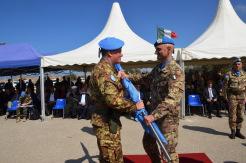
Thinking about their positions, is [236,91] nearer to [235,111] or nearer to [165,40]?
[235,111]

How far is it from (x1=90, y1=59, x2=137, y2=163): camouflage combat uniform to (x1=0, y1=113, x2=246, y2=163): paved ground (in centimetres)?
252

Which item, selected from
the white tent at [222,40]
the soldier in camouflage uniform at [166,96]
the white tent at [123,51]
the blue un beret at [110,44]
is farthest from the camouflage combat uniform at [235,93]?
the blue un beret at [110,44]

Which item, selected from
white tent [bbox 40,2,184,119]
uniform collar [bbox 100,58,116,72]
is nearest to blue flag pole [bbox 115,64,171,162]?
uniform collar [bbox 100,58,116,72]

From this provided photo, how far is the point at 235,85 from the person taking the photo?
7.26m

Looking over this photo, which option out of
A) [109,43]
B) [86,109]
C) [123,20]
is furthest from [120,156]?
[123,20]

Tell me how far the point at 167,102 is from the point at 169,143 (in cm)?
51

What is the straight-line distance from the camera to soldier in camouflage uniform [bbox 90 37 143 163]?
3.28m

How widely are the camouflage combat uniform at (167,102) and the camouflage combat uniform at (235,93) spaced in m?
3.78

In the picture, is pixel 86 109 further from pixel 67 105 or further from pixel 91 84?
pixel 91 84

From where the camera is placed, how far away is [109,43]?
338 centimetres

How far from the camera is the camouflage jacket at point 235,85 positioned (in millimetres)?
7270

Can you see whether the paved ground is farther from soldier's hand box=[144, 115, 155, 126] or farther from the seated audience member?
soldier's hand box=[144, 115, 155, 126]

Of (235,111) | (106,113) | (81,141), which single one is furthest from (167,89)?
(81,141)

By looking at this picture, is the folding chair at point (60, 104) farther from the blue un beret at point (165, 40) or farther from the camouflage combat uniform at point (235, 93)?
the blue un beret at point (165, 40)
